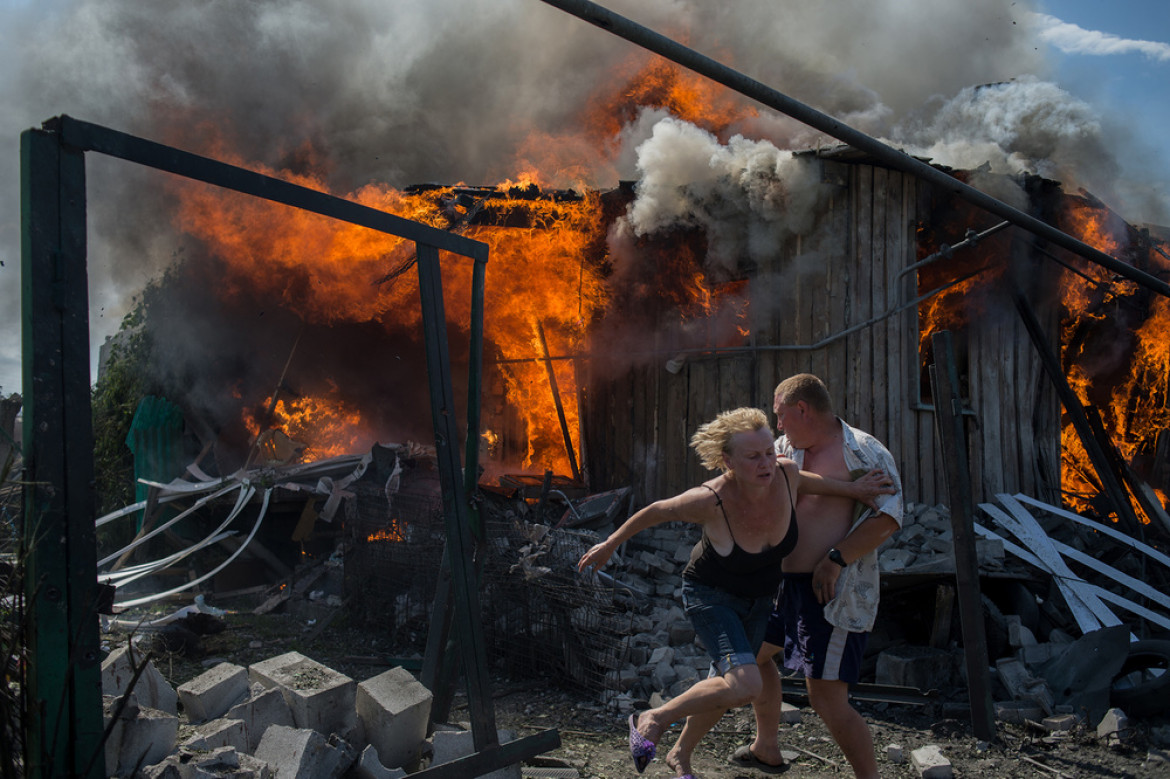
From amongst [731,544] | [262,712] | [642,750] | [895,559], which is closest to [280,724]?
[262,712]

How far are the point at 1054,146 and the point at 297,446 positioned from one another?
12.4 metres

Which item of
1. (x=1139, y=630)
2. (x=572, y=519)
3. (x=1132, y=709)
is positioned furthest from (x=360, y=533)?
Result: (x=1139, y=630)

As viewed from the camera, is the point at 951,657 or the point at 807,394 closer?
the point at 807,394

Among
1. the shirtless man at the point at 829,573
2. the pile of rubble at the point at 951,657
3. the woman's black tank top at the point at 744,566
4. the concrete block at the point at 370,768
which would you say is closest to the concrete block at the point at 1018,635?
the pile of rubble at the point at 951,657

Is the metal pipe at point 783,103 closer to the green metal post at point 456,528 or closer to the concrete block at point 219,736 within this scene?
the green metal post at point 456,528

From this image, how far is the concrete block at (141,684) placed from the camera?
432cm

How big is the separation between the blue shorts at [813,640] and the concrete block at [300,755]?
2.37 m

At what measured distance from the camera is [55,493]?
8.83ft

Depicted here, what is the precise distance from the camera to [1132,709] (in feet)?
18.6

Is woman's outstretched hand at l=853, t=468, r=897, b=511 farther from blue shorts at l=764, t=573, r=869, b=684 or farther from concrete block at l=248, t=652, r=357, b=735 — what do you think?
concrete block at l=248, t=652, r=357, b=735

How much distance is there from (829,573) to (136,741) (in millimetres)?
3427

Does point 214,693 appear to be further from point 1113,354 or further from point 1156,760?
point 1113,354

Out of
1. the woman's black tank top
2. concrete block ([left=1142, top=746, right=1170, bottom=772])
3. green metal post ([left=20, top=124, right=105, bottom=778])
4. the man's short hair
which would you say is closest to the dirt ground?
concrete block ([left=1142, top=746, right=1170, bottom=772])

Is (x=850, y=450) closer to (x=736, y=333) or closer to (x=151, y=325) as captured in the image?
(x=736, y=333)
